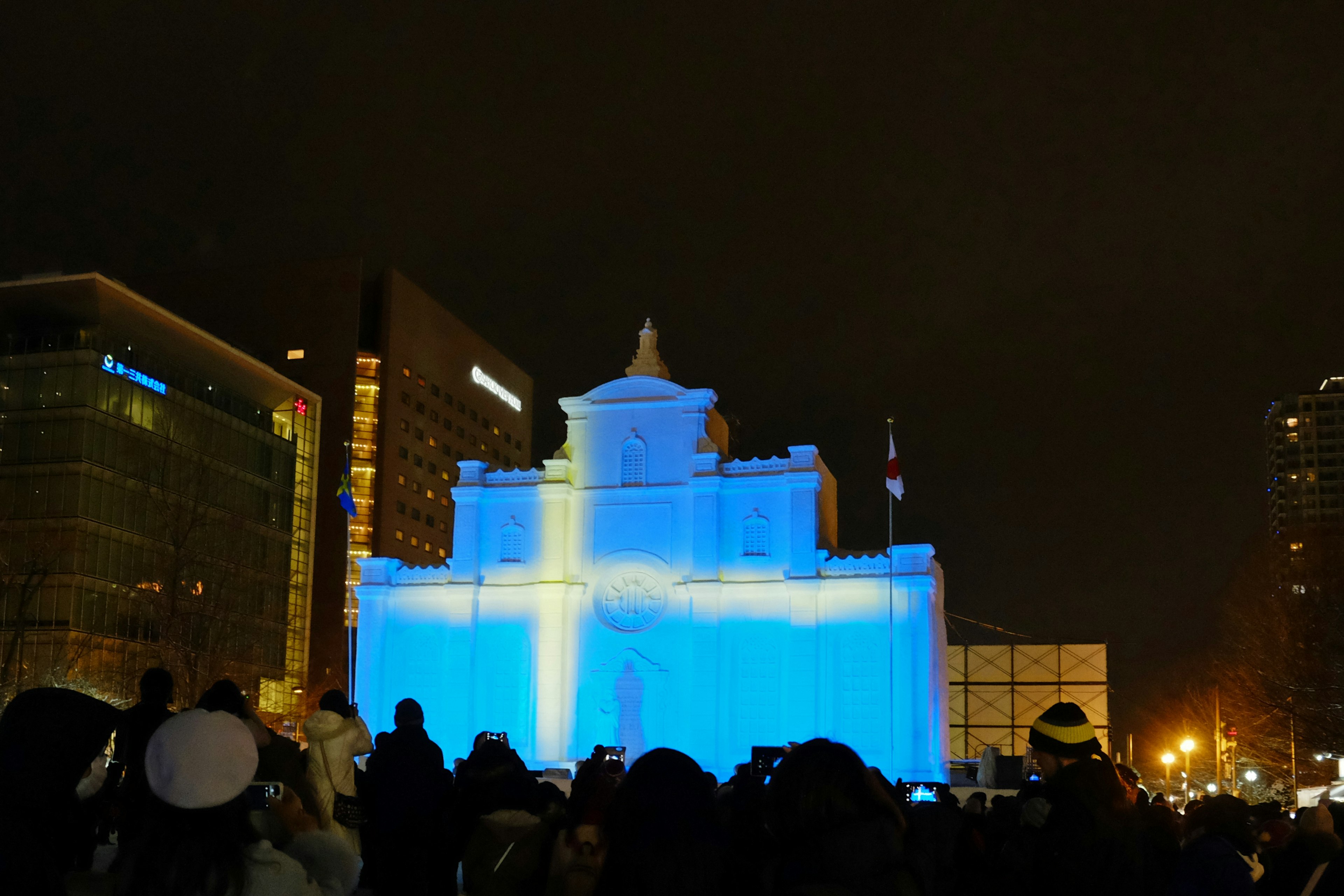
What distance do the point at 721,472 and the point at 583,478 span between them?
18.2ft

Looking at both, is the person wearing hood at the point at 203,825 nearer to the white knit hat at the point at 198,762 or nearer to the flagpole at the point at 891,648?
the white knit hat at the point at 198,762

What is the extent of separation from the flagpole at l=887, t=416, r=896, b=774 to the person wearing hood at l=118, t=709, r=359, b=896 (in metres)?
45.4

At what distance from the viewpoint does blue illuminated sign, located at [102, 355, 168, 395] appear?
69.6 meters

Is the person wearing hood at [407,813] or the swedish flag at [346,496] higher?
the swedish flag at [346,496]

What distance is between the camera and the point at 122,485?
70.0m

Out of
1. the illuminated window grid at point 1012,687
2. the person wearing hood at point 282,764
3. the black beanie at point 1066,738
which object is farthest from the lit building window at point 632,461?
the black beanie at point 1066,738

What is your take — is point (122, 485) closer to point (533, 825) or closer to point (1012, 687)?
point (1012, 687)

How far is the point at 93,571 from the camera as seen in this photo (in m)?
67.4

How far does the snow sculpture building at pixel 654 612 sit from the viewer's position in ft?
166

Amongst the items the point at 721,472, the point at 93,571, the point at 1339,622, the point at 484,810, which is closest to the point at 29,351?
the point at 93,571

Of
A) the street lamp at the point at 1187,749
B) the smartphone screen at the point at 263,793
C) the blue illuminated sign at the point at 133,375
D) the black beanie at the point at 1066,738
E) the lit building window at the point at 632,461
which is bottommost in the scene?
the street lamp at the point at 1187,749

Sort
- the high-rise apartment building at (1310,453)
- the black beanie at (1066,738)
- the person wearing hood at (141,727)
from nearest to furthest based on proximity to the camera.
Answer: the black beanie at (1066,738) < the person wearing hood at (141,727) < the high-rise apartment building at (1310,453)

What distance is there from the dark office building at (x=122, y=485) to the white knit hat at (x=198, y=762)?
166ft

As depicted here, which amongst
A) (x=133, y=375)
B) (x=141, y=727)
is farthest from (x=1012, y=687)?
(x=141, y=727)
